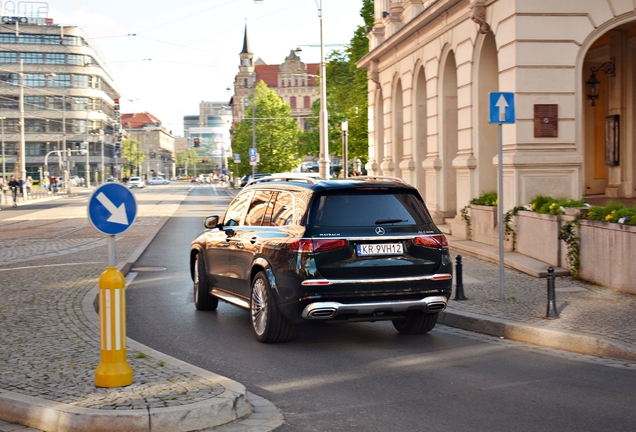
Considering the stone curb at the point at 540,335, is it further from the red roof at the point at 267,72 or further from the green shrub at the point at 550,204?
the red roof at the point at 267,72

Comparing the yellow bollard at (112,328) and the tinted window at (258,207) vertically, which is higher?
the tinted window at (258,207)

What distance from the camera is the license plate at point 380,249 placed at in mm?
8812

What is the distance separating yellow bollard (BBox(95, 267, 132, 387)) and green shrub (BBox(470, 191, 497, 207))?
43.4ft

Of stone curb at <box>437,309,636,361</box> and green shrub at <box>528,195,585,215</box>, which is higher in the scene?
green shrub at <box>528,195,585,215</box>

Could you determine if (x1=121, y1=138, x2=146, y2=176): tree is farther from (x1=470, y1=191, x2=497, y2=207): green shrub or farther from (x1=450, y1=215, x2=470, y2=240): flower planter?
(x1=470, y1=191, x2=497, y2=207): green shrub

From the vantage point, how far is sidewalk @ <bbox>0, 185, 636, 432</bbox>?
6.01m

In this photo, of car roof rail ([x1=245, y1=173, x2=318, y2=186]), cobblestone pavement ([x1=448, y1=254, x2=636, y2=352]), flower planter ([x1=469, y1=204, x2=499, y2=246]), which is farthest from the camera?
flower planter ([x1=469, y1=204, x2=499, y2=246])

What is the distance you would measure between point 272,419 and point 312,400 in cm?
63

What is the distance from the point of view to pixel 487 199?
19625 millimetres

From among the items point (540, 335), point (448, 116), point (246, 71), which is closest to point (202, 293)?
point (540, 335)

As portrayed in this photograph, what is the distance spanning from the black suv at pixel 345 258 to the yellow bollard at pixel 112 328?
223 cm

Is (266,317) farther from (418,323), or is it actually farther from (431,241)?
(431,241)

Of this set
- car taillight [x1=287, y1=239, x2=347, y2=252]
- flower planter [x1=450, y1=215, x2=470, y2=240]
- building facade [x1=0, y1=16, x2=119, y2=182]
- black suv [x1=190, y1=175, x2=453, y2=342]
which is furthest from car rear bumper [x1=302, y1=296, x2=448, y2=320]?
building facade [x1=0, y1=16, x2=119, y2=182]

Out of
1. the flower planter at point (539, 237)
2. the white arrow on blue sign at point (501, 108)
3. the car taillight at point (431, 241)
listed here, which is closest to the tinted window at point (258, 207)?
the car taillight at point (431, 241)
